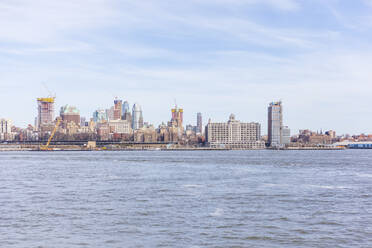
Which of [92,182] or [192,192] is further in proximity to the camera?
[92,182]

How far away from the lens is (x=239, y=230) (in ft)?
89.6

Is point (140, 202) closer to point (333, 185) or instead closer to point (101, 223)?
point (101, 223)

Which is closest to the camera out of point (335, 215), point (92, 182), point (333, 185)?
point (335, 215)

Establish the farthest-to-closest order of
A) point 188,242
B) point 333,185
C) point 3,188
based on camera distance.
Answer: point 333,185 → point 3,188 → point 188,242

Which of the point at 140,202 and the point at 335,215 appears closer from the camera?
the point at 335,215

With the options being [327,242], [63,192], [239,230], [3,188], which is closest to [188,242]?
[239,230]

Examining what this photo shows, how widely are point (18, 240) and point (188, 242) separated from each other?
346 inches

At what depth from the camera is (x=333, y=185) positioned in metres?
52.7

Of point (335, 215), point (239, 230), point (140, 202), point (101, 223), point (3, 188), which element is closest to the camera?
point (239, 230)

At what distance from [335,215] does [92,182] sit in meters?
32.2

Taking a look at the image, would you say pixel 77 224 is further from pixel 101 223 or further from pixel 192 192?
pixel 192 192

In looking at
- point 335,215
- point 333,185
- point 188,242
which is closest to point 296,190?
point 333,185

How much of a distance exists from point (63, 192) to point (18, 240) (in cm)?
2088

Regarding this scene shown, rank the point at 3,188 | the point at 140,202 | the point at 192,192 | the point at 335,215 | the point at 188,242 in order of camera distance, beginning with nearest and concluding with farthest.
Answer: the point at 188,242 → the point at 335,215 → the point at 140,202 → the point at 192,192 → the point at 3,188
